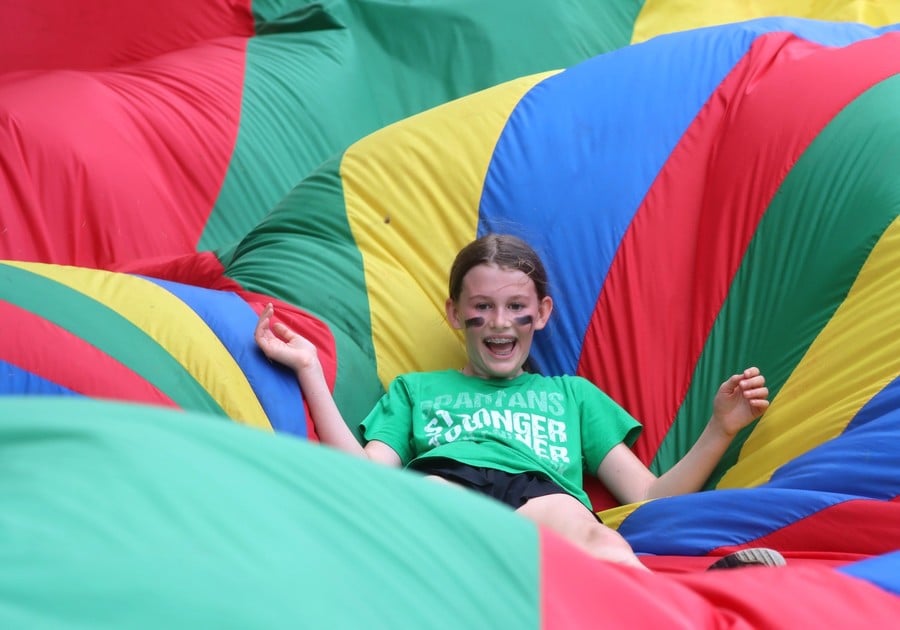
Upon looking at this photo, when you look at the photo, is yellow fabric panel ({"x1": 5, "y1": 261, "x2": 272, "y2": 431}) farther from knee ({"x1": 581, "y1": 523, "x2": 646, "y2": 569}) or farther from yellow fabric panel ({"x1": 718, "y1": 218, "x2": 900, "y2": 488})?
yellow fabric panel ({"x1": 718, "y1": 218, "x2": 900, "y2": 488})

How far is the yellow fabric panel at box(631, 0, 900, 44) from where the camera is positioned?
3.23 meters

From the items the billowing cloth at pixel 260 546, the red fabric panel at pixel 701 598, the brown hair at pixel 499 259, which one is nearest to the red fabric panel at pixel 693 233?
the brown hair at pixel 499 259

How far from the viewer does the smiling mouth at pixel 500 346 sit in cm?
225

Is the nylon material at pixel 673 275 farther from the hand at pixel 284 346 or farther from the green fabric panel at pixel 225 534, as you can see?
the green fabric panel at pixel 225 534

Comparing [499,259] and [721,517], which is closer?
[721,517]

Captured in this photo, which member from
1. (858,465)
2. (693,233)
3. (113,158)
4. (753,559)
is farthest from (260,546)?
(113,158)

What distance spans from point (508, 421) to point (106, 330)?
666 millimetres

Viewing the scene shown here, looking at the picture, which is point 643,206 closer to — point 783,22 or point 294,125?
point 783,22

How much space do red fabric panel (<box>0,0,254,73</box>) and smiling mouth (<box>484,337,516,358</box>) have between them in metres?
1.65

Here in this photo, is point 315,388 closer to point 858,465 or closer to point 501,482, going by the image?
point 501,482

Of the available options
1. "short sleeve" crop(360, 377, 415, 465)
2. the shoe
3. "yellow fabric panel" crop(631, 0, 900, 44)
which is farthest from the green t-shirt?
"yellow fabric panel" crop(631, 0, 900, 44)

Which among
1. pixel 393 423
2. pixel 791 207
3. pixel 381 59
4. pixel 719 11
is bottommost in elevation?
pixel 393 423

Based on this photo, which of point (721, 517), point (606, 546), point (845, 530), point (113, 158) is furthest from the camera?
point (113, 158)

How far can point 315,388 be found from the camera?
2.12 meters
